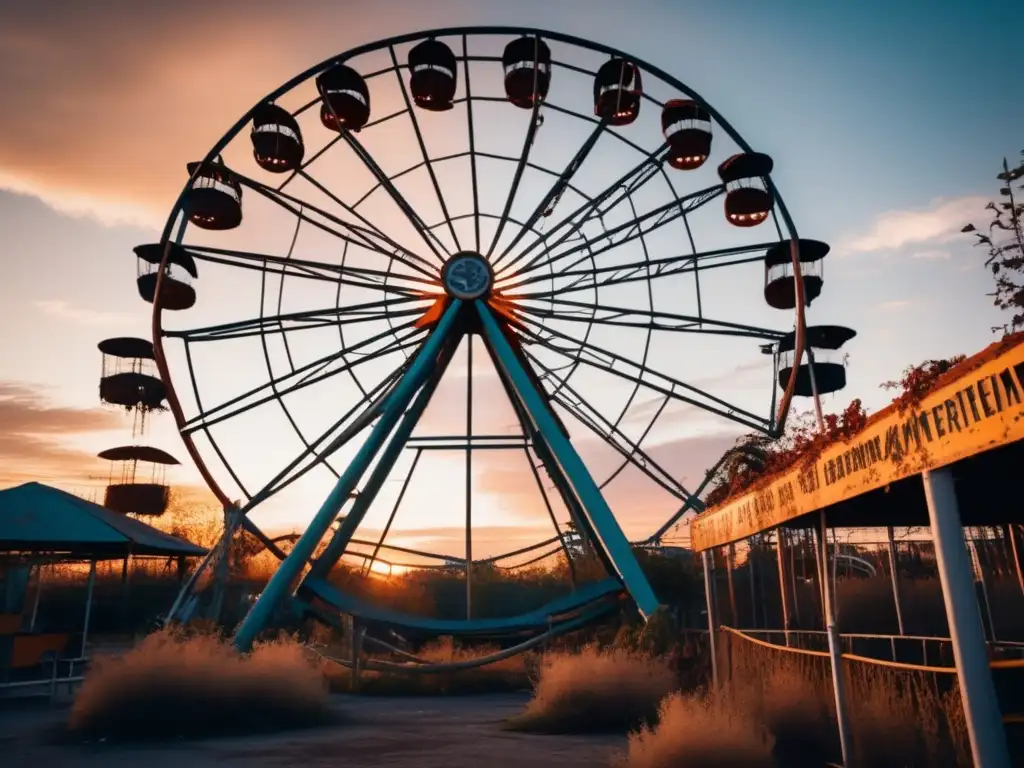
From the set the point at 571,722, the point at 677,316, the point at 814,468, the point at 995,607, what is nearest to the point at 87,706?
the point at 571,722

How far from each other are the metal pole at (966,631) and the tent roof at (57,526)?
15.4 meters

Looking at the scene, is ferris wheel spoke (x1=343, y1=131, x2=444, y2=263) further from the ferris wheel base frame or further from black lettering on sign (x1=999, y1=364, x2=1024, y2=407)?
black lettering on sign (x1=999, y1=364, x2=1024, y2=407)

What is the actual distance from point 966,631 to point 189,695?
32.7 feet

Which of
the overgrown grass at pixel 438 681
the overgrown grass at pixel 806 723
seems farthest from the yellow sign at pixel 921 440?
the overgrown grass at pixel 438 681

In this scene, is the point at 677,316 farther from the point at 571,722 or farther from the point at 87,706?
the point at 87,706

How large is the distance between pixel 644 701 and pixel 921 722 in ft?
17.8

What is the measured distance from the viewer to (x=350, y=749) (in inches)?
380

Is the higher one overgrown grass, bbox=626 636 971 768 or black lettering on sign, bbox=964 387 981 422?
black lettering on sign, bbox=964 387 981 422

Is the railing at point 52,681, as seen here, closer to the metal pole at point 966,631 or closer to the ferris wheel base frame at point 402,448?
the ferris wheel base frame at point 402,448

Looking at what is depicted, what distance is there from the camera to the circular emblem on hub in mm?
16906

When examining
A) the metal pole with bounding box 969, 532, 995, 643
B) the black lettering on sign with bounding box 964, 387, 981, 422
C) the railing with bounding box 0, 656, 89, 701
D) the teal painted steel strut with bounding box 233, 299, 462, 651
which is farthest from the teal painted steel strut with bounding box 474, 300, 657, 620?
the black lettering on sign with bounding box 964, 387, 981, 422

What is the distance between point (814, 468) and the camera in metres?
6.32

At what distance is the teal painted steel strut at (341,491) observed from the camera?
1318 centimetres

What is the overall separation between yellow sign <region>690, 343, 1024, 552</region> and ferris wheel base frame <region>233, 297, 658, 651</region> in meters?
6.30
